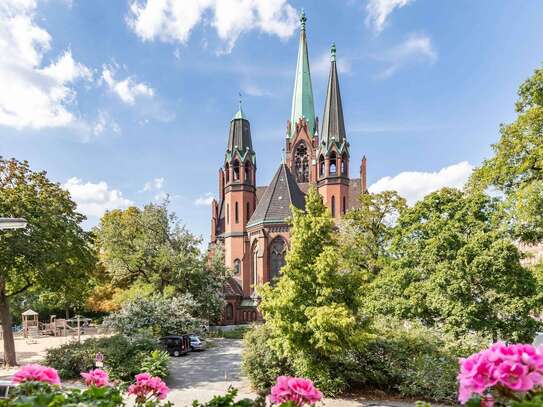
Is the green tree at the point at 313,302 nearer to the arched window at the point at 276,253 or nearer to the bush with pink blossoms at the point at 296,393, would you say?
the bush with pink blossoms at the point at 296,393

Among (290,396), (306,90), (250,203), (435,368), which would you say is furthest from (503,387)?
(306,90)

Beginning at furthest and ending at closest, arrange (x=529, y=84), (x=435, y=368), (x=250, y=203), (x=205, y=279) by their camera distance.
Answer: (x=250, y=203) → (x=205, y=279) → (x=529, y=84) → (x=435, y=368)

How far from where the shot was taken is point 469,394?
2.15 m

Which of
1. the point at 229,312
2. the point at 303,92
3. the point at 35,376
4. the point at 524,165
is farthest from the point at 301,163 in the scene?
the point at 35,376

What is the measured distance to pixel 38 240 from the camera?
626 inches

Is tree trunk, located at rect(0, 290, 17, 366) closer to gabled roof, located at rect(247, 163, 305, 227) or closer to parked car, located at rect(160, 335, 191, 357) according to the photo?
parked car, located at rect(160, 335, 191, 357)

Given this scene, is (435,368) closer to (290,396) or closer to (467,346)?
(467,346)

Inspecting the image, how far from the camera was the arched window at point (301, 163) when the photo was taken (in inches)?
2108

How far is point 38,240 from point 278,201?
87.4 feet

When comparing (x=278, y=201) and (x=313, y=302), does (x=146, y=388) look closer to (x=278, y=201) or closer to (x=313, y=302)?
(x=313, y=302)

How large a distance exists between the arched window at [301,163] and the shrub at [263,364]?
40.2 meters

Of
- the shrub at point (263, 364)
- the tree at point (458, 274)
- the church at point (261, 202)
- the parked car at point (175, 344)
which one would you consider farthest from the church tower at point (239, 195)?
the shrub at point (263, 364)

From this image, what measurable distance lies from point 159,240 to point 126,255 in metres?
2.37

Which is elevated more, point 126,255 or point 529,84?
point 529,84
